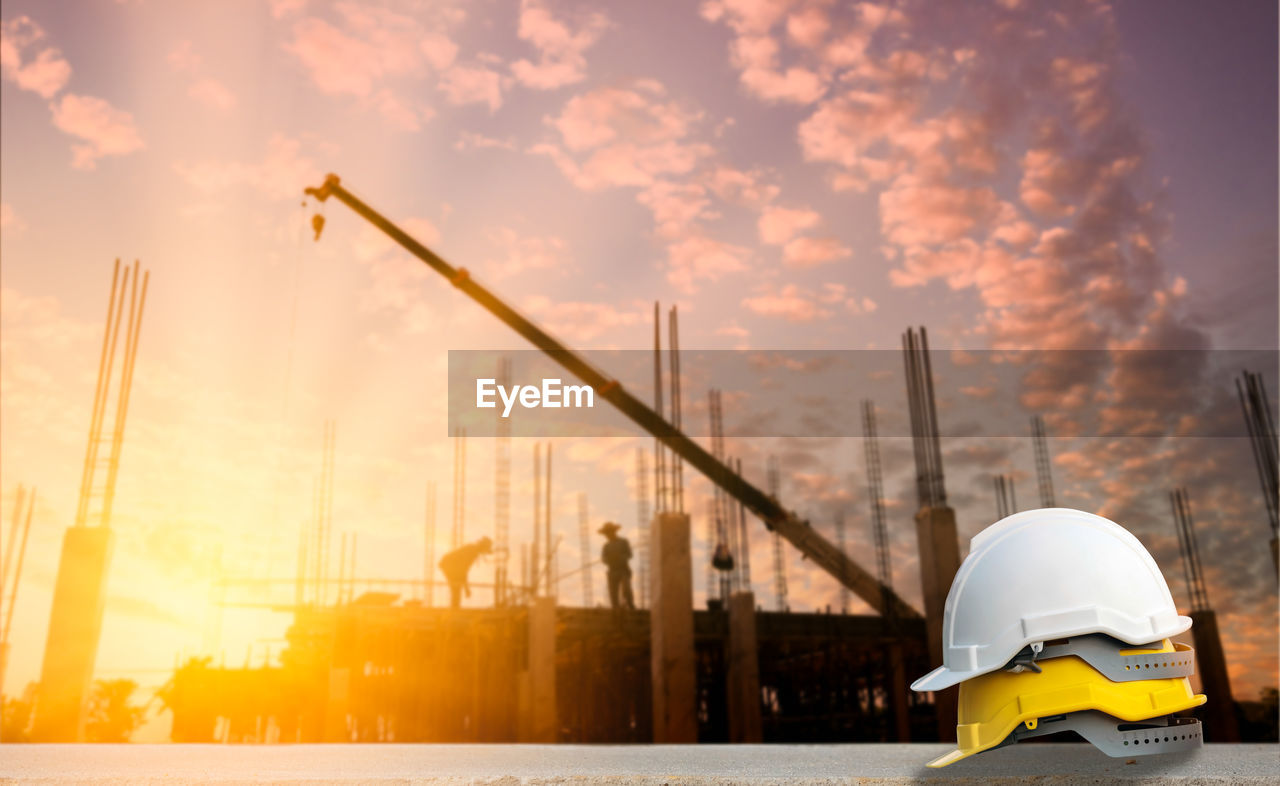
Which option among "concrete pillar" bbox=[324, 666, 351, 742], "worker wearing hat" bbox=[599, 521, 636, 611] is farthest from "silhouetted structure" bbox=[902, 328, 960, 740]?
"concrete pillar" bbox=[324, 666, 351, 742]

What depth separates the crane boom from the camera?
17.6 metres

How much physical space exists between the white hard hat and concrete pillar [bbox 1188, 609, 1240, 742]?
19883mm

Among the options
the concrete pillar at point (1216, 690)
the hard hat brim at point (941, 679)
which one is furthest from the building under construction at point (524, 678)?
the hard hat brim at point (941, 679)

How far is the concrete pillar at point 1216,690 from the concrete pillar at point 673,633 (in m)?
12.4

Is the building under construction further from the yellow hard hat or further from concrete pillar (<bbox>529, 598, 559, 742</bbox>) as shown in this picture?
the yellow hard hat

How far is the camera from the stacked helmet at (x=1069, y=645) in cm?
280

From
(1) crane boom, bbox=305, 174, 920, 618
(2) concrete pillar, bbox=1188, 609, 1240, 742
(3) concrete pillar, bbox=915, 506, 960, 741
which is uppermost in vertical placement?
(1) crane boom, bbox=305, 174, 920, 618

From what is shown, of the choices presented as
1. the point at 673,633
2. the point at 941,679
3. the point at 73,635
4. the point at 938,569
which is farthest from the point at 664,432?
the point at 941,679

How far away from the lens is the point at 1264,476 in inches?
785

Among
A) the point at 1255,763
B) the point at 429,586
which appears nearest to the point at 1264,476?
the point at 429,586

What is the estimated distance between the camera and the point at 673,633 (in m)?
13.9

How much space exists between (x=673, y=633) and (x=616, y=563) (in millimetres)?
3461

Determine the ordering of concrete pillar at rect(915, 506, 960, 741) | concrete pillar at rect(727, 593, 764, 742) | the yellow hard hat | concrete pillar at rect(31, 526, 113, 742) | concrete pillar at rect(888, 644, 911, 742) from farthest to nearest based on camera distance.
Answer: concrete pillar at rect(888, 644, 911, 742), concrete pillar at rect(727, 593, 764, 742), concrete pillar at rect(915, 506, 960, 741), concrete pillar at rect(31, 526, 113, 742), the yellow hard hat

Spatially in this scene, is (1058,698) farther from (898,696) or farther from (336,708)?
(898,696)
